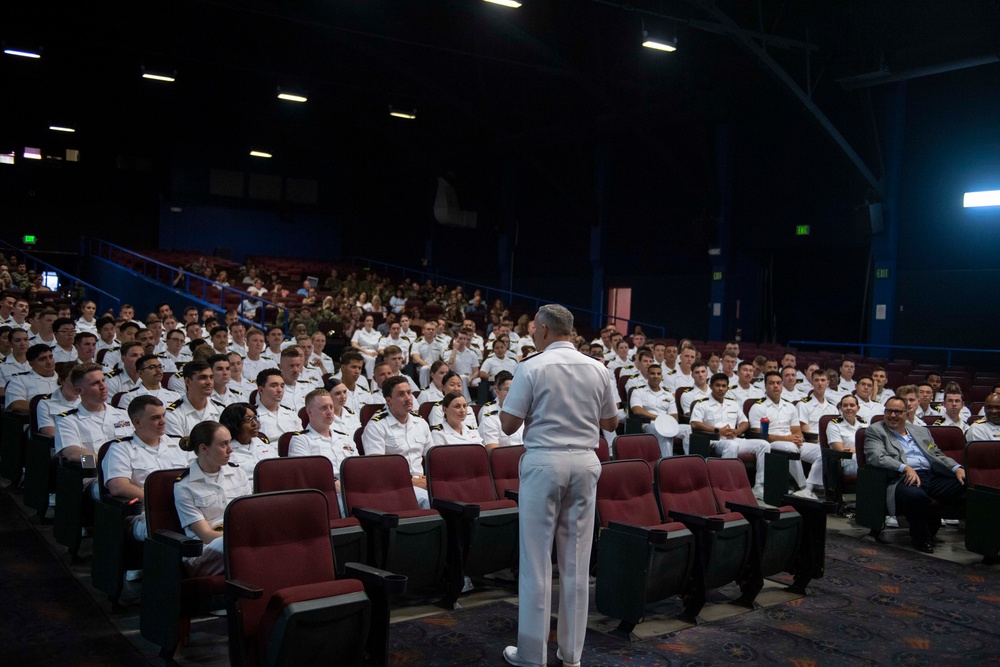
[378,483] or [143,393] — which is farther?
[143,393]

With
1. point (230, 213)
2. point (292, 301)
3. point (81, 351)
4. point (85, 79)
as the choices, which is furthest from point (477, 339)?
point (230, 213)

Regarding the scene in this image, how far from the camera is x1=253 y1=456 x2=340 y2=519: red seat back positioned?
371cm

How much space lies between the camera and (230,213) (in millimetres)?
21500

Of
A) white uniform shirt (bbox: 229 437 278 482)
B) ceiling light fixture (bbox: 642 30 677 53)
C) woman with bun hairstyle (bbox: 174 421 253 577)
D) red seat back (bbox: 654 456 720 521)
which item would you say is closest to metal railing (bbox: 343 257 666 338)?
ceiling light fixture (bbox: 642 30 677 53)

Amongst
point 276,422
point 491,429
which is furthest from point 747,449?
point 276,422

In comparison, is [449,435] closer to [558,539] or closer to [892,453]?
[558,539]

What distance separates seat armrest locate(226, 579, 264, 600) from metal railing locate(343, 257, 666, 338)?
1236 centimetres

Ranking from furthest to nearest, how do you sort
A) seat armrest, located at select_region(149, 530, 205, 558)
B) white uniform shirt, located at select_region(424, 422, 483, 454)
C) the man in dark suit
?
the man in dark suit < white uniform shirt, located at select_region(424, 422, 483, 454) < seat armrest, located at select_region(149, 530, 205, 558)

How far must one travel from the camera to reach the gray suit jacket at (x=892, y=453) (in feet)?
18.4

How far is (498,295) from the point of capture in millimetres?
19797

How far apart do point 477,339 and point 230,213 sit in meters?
12.8

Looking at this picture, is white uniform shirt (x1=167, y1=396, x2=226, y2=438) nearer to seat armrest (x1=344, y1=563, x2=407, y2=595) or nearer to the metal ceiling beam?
seat armrest (x1=344, y1=563, x2=407, y2=595)

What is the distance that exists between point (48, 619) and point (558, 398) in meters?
2.58

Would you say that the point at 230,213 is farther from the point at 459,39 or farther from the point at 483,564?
the point at 483,564
